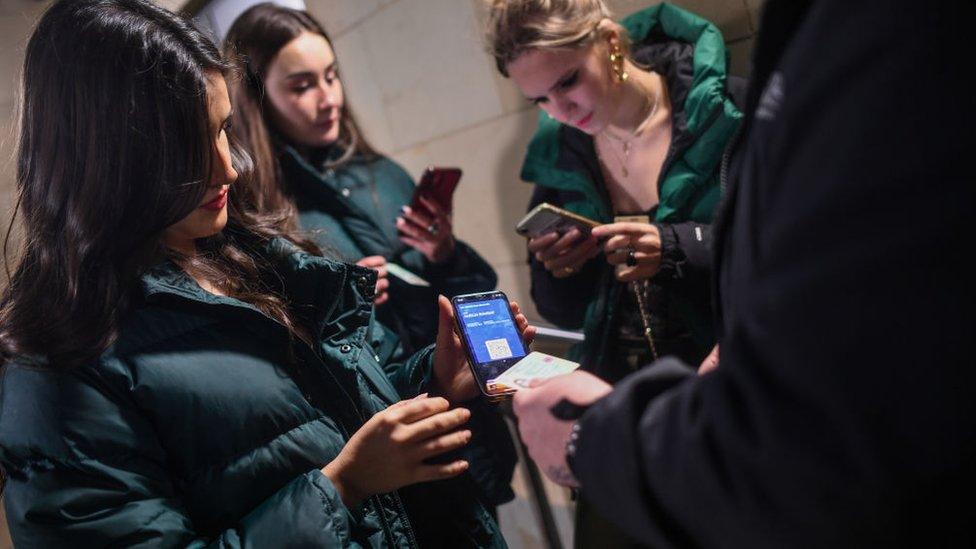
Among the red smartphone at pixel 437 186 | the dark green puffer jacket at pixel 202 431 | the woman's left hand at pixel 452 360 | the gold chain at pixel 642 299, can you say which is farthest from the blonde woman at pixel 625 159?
the dark green puffer jacket at pixel 202 431

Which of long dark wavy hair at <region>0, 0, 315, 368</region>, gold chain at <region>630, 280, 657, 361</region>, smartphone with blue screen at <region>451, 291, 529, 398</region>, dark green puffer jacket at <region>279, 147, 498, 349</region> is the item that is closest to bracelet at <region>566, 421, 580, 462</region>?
smartphone with blue screen at <region>451, 291, 529, 398</region>

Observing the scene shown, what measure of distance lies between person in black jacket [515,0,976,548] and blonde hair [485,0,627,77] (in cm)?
100

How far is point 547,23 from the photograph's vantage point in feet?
4.65

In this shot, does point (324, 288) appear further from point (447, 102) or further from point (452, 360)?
point (447, 102)

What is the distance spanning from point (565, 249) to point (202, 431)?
74 centimetres

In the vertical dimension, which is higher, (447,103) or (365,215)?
(447,103)

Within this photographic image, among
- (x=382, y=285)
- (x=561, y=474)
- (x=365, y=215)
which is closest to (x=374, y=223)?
(x=365, y=215)

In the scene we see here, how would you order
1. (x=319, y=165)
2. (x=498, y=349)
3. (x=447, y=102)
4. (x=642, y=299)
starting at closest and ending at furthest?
(x=498, y=349) → (x=642, y=299) → (x=319, y=165) → (x=447, y=102)

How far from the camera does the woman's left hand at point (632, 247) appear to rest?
119 cm

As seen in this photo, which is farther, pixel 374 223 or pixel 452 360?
pixel 374 223

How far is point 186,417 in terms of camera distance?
32.7 inches

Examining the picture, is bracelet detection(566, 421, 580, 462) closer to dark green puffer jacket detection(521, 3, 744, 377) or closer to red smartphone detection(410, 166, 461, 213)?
dark green puffer jacket detection(521, 3, 744, 377)

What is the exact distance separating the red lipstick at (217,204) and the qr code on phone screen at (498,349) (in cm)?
48

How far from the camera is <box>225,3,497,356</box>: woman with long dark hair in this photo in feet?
5.48
